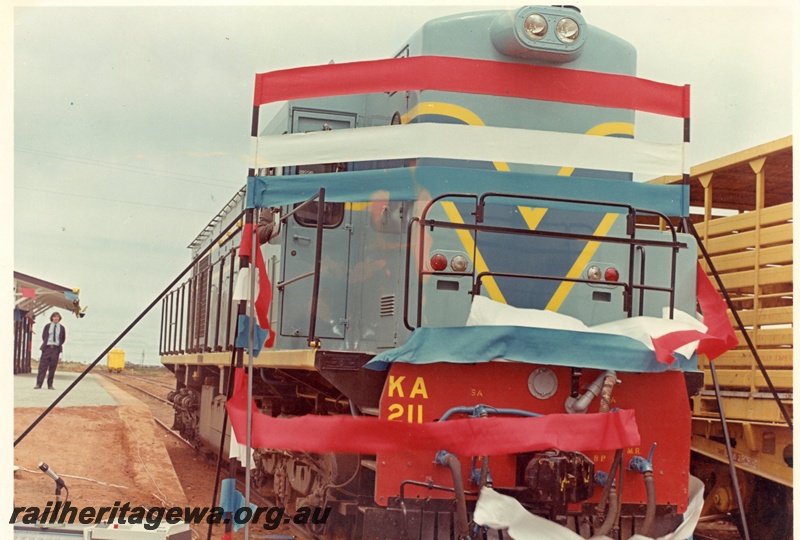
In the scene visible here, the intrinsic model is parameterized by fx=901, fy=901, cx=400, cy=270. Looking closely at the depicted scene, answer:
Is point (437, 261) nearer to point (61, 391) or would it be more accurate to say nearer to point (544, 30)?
point (544, 30)

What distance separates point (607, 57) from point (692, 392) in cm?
234

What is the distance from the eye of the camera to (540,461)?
5023mm

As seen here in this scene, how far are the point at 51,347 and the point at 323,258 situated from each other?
7.19 m

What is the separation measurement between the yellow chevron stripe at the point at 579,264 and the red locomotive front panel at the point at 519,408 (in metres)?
0.60

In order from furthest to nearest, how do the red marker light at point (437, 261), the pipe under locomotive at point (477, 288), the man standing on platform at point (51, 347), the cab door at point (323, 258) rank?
the man standing on platform at point (51, 347), the cab door at point (323, 258), the red marker light at point (437, 261), the pipe under locomotive at point (477, 288)

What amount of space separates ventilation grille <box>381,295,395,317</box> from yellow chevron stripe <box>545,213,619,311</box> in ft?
3.30

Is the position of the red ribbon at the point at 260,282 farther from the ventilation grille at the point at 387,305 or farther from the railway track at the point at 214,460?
the railway track at the point at 214,460

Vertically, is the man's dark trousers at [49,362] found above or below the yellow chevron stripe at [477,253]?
below

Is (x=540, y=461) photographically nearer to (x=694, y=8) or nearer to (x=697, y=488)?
(x=697, y=488)

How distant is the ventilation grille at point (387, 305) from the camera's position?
5.94m

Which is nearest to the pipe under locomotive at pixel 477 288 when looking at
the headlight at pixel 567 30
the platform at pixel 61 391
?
the headlight at pixel 567 30

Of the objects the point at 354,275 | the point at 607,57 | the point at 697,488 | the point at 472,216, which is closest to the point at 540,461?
the point at 697,488

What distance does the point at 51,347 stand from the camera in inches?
480

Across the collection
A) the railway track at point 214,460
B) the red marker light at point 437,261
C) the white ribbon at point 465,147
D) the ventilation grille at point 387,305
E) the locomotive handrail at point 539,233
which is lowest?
the railway track at point 214,460
